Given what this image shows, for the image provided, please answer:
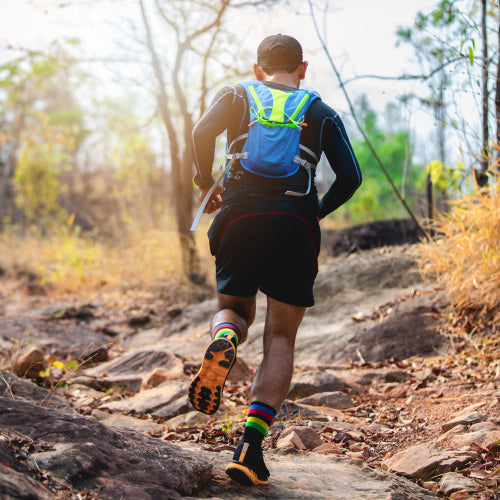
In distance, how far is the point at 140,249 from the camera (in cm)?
874

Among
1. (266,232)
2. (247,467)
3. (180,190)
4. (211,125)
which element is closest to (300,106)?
(211,125)

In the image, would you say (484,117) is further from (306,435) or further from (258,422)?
(258,422)

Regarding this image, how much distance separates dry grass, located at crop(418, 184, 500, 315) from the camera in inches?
162

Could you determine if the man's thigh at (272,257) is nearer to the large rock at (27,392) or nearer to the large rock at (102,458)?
the large rock at (102,458)

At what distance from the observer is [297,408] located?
317 cm

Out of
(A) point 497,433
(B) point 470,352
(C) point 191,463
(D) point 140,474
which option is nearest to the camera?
Result: (D) point 140,474

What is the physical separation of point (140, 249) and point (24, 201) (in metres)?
9.36

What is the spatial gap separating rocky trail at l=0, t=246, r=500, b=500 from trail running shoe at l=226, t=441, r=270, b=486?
4cm

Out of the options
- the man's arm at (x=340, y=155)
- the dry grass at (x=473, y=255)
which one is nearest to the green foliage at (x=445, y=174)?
the dry grass at (x=473, y=255)

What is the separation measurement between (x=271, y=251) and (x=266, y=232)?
0.25 ft

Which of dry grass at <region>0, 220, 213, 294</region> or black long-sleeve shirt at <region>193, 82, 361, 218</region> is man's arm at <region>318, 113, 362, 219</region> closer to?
black long-sleeve shirt at <region>193, 82, 361, 218</region>

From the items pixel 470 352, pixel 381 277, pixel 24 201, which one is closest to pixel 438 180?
pixel 381 277

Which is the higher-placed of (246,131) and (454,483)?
(246,131)

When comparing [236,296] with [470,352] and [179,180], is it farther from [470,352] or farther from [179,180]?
[179,180]
